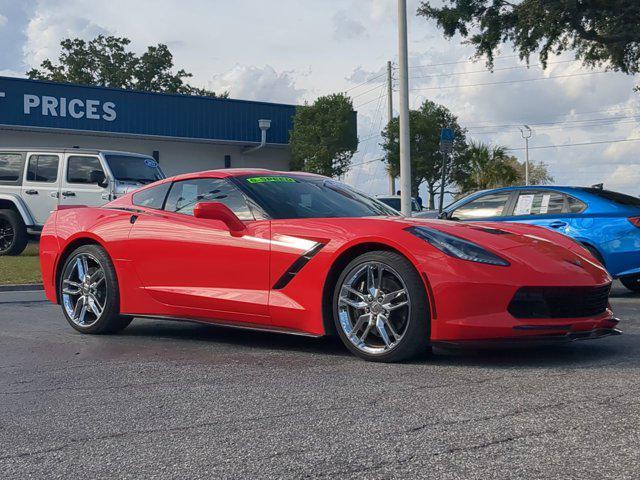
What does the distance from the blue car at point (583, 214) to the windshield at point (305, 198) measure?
11.7 ft

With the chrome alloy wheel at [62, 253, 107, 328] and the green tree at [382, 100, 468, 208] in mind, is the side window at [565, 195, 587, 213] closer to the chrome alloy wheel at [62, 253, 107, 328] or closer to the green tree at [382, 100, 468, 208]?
the chrome alloy wheel at [62, 253, 107, 328]

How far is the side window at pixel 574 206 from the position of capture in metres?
9.40

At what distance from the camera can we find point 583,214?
9.34 metres

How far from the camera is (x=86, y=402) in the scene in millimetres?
4238

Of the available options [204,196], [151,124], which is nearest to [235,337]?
[204,196]

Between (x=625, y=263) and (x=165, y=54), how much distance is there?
159 feet

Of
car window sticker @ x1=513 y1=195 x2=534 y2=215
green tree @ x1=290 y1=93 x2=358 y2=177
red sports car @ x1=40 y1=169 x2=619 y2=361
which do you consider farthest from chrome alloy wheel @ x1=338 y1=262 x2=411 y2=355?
green tree @ x1=290 y1=93 x2=358 y2=177

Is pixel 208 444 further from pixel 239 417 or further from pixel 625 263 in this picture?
pixel 625 263

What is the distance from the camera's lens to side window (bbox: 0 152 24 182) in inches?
658

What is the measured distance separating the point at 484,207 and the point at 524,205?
0.54 m

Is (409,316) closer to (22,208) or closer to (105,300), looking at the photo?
(105,300)

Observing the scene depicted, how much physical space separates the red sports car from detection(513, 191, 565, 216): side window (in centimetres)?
392

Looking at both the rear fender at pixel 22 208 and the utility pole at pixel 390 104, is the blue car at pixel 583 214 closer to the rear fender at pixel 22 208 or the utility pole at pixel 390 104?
the rear fender at pixel 22 208

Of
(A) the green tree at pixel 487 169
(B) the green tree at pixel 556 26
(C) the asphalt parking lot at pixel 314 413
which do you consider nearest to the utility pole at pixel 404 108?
(B) the green tree at pixel 556 26
